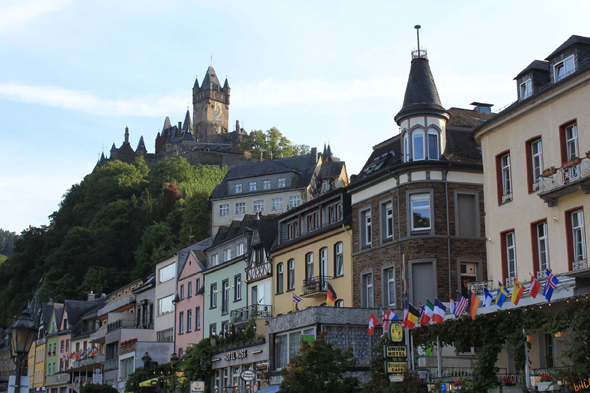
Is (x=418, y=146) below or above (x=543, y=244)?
above

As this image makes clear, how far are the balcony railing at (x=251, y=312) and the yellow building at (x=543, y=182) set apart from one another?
57.3 ft

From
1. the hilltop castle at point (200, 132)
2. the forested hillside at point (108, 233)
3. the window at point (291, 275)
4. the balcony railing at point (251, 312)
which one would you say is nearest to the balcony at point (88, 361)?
the balcony railing at point (251, 312)

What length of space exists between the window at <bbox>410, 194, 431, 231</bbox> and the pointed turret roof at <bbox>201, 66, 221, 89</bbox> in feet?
499

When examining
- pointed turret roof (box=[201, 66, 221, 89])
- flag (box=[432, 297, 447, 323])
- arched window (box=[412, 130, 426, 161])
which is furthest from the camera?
pointed turret roof (box=[201, 66, 221, 89])

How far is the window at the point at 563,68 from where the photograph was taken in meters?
23.9

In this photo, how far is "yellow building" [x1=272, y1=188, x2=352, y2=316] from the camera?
119 ft

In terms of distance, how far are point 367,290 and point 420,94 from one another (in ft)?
28.8

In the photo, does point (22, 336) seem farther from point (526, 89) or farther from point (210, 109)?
point (210, 109)

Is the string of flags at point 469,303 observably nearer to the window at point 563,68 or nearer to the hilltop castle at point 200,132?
the window at point 563,68

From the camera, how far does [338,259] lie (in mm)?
36844

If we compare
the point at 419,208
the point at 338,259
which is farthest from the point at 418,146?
the point at 338,259

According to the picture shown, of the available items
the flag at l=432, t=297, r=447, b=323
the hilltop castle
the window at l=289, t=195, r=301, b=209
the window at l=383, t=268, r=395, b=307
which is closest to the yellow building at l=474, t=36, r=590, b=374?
the flag at l=432, t=297, r=447, b=323

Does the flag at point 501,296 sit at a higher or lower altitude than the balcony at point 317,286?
lower

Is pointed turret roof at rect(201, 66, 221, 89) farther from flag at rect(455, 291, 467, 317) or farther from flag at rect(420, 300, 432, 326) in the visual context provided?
flag at rect(455, 291, 467, 317)
